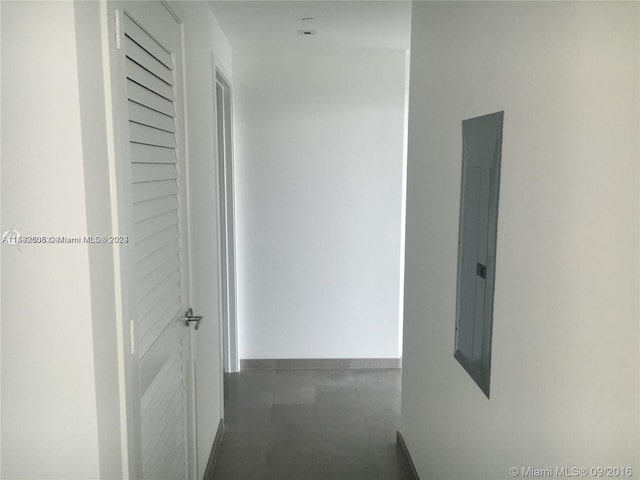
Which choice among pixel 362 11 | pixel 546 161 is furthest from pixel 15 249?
pixel 362 11

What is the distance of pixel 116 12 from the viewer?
4.34ft

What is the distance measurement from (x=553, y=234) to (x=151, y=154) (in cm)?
119

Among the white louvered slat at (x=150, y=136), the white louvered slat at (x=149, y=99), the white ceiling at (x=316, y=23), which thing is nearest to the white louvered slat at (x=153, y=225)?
the white louvered slat at (x=150, y=136)

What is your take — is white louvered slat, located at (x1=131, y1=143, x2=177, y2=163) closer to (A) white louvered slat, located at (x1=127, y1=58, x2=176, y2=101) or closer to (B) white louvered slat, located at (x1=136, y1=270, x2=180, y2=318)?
(A) white louvered slat, located at (x1=127, y1=58, x2=176, y2=101)

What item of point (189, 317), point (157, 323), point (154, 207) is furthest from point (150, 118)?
point (189, 317)

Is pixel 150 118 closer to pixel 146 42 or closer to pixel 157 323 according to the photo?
pixel 146 42

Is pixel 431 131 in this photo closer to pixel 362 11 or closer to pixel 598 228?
pixel 362 11

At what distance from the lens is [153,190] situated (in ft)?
5.54

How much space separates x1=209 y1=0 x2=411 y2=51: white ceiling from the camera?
2751 millimetres

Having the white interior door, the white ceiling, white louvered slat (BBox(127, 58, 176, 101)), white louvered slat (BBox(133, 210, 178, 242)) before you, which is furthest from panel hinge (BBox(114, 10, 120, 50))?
the white ceiling

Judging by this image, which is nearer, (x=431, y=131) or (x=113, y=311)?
(x=113, y=311)

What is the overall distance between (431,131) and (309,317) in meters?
2.17

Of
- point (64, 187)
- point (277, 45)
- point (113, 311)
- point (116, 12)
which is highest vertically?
point (277, 45)

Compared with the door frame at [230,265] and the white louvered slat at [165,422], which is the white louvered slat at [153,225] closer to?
the white louvered slat at [165,422]
